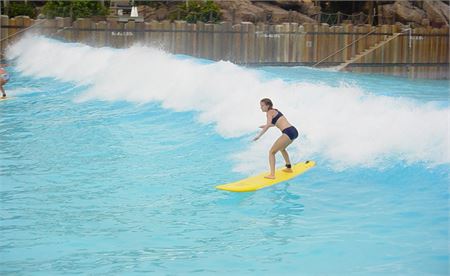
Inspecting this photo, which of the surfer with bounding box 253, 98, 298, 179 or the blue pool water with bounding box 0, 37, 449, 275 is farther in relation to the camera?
the surfer with bounding box 253, 98, 298, 179

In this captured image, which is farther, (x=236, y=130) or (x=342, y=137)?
(x=236, y=130)

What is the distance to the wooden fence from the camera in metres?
30.9

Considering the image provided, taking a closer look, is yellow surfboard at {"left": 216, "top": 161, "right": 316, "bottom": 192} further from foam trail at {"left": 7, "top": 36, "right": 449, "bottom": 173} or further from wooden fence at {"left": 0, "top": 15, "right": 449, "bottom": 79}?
wooden fence at {"left": 0, "top": 15, "right": 449, "bottom": 79}

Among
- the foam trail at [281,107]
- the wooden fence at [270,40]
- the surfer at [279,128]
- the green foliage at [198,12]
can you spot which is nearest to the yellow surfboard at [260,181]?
the surfer at [279,128]

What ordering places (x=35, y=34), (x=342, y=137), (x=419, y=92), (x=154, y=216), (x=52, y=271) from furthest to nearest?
(x=35, y=34)
(x=419, y=92)
(x=342, y=137)
(x=154, y=216)
(x=52, y=271)

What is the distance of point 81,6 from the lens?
3284 cm

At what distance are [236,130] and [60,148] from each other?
3249 millimetres

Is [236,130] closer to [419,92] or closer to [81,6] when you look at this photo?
[419,92]

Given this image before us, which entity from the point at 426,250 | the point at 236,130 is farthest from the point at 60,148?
the point at 426,250

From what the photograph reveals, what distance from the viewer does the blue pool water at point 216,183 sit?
7194 mm

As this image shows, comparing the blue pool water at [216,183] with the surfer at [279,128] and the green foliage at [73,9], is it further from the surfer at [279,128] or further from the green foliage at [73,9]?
the green foliage at [73,9]

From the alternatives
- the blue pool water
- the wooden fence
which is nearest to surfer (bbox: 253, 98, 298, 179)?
the blue pool water

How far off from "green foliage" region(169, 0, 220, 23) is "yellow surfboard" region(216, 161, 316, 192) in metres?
22.8

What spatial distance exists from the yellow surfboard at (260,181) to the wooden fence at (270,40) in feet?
68.8
